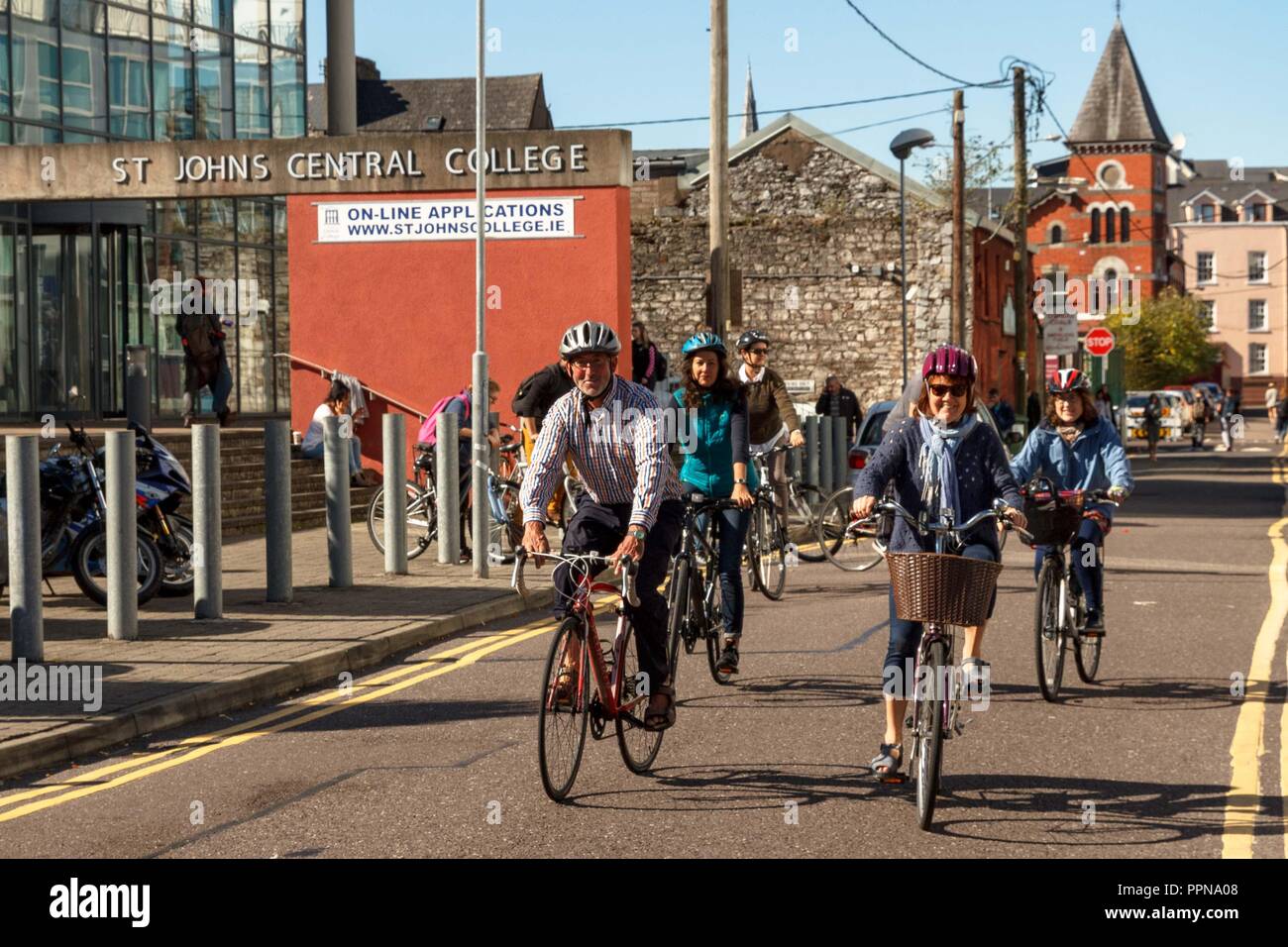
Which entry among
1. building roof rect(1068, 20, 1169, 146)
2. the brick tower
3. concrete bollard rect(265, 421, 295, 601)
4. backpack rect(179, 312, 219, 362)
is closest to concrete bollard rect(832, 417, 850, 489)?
backpack rect(179, 312, 219, 362)

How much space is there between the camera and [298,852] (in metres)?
6.25

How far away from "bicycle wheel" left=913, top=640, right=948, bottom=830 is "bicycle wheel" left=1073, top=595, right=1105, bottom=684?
3349 mm

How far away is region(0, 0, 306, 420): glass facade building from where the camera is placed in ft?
93.0

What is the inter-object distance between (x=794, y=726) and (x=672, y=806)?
1.84 meters

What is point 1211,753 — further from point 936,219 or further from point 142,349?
point 936,219

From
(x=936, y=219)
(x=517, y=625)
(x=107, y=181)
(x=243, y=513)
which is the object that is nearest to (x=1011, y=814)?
(x=517, y=625)

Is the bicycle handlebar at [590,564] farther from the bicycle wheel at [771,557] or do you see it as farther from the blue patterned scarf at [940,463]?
the bicycle wheel at [771,557]

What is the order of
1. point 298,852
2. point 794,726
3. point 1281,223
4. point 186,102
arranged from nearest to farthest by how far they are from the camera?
point 298,852
point 794,726
point 186,102
point 1281,223

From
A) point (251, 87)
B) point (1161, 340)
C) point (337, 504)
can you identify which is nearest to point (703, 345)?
point (337, 504)

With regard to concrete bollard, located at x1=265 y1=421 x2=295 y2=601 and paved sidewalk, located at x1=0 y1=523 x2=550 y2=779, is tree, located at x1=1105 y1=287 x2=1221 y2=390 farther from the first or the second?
concrete bollard, located at x1=265 y1=421 x2=295 y2=601

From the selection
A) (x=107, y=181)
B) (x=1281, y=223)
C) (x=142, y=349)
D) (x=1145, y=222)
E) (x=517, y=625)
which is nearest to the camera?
(x=517, y=625)

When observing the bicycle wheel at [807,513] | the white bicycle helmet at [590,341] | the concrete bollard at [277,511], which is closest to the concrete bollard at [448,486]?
the concrete bollard at [277,511]

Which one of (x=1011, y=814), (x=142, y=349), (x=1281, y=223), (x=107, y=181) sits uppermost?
(x=1281, y=223)

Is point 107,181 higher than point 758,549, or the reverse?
point 107,181
